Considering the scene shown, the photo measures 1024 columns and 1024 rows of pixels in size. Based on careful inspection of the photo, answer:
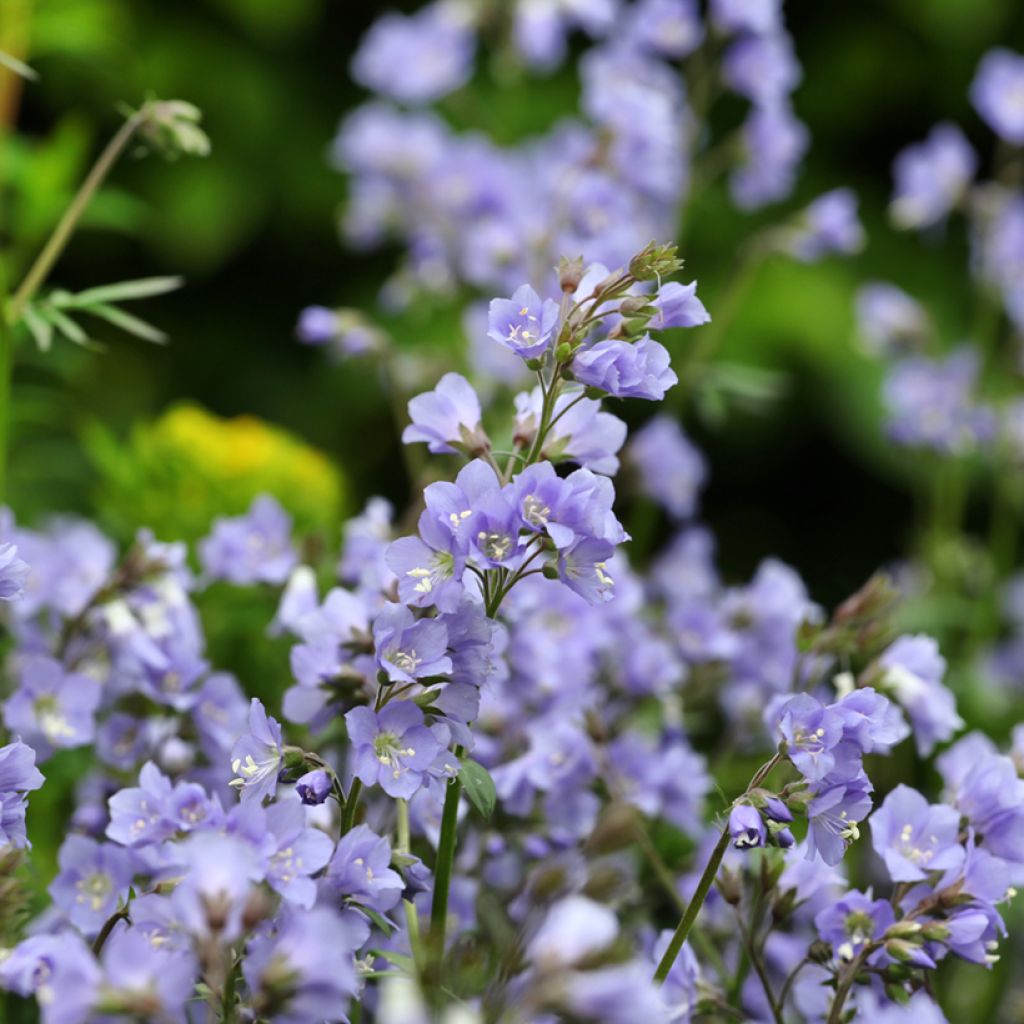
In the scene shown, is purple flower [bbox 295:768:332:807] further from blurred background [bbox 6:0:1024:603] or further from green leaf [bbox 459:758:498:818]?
blurred background [bbox 6:0:1024:603]

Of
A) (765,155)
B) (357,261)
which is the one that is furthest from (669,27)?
(357,261)

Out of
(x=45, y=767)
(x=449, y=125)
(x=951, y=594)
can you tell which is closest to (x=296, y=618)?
(x=45, y=767)

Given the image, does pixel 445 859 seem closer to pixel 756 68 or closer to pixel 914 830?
pixel 914 830

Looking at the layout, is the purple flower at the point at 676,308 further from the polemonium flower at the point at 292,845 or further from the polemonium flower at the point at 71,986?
the polemonium flower at the point at 71,986

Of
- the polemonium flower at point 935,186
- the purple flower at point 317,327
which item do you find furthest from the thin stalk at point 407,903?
the polemonium flower at point 935,186

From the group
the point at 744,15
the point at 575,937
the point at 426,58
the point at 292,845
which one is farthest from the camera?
the point at 426,58

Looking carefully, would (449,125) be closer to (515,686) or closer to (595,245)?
(595,245)
